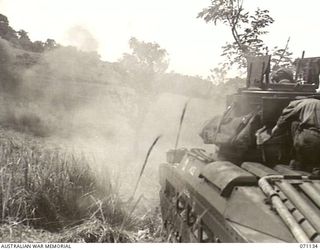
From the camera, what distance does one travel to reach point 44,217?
503 cm

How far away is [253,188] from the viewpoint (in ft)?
11.7

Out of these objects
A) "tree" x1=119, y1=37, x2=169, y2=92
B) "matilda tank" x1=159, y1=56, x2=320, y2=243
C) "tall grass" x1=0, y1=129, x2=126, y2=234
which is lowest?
"tall grass" x1=0, y1=129, x2=126, y2=234

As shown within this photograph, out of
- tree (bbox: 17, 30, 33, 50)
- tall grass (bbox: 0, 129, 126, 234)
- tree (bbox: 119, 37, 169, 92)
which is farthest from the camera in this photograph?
tree (bbox: 17, 30, 33, 50)

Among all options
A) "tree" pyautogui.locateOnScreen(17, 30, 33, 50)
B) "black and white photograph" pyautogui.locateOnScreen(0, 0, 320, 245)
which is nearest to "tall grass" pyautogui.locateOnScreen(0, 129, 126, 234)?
"black and white photograph" pyautogui.locateOnScreen(0, 0, 320, 245)

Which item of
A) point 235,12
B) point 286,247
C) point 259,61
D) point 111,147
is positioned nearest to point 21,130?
point 111,147

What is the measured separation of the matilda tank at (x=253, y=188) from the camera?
3.00 meters

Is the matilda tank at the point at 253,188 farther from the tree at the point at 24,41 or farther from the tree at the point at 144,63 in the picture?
the tree at the point at 24,41

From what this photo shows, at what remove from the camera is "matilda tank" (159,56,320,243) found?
300cm

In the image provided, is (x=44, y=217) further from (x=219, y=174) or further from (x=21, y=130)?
(x=21, y=130)

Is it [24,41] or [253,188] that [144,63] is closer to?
[24,41]

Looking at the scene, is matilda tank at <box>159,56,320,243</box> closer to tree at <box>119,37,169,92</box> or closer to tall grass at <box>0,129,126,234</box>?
tall grass at <box>0,129,126,234</box>

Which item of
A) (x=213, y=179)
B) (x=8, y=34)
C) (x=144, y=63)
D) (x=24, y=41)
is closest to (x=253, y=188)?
(x=213, y=179)

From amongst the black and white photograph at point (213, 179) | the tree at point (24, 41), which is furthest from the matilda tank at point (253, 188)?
the tree at point (24, 41)

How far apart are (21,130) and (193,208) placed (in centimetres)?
901
